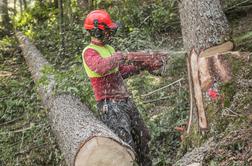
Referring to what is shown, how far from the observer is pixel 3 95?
8.19 m

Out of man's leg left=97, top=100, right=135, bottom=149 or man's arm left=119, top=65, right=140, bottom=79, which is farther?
man's arm left=119, top=65, right=140, bottom=79

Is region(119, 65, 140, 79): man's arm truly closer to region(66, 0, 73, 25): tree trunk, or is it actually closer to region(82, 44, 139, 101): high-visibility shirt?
region(82, 44, 139, 101): high-visibility shirt

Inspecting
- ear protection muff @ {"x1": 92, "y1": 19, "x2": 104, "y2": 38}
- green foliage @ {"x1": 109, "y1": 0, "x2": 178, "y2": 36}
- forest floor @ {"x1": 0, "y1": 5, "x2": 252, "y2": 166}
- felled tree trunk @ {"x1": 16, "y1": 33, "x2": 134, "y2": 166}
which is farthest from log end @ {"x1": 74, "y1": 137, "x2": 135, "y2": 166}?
green foliage @ {"x1": 109, "y1": 0, "x2": 178, "y2": 36}

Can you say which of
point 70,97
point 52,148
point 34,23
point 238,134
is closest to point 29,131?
point 52,148

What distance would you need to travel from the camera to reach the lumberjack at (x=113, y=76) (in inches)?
189

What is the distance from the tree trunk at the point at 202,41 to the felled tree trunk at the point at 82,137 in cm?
97

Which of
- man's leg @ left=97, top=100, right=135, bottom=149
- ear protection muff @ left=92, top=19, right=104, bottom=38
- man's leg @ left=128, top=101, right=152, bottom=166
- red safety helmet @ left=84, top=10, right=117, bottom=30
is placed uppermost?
red safety helmet @ left=84, top=10, right=117, bottom=30

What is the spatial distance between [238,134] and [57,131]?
9.35ft

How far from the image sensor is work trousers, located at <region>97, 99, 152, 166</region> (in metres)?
4.96

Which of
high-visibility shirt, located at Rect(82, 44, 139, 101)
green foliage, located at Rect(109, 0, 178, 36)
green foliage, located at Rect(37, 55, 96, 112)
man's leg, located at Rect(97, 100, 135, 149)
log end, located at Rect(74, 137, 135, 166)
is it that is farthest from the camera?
green foliage, located at Rect(109, 0, 178, 36)

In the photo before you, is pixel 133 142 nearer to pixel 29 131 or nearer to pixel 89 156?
pixel 89 156

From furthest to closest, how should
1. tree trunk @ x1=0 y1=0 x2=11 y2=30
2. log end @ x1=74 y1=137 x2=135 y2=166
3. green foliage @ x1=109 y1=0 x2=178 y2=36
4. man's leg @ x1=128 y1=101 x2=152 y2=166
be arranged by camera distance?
1. tree trunk @ x1=0 y1=0 x2=11 y2=30
2. green foliage @ x1=109 y1=0 x2=178 y2=36
3. man's leg @ x1=128 y1=101 x2=152 y2=166
4. log end @ x1=74 y1=137 x2=135 y2=166

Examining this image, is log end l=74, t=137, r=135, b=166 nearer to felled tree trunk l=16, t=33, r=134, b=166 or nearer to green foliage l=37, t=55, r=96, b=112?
→ felled tree trunk l=16, t=33, r=134, b=166

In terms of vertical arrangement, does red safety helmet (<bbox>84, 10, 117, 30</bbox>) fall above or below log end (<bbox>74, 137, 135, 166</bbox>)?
above
